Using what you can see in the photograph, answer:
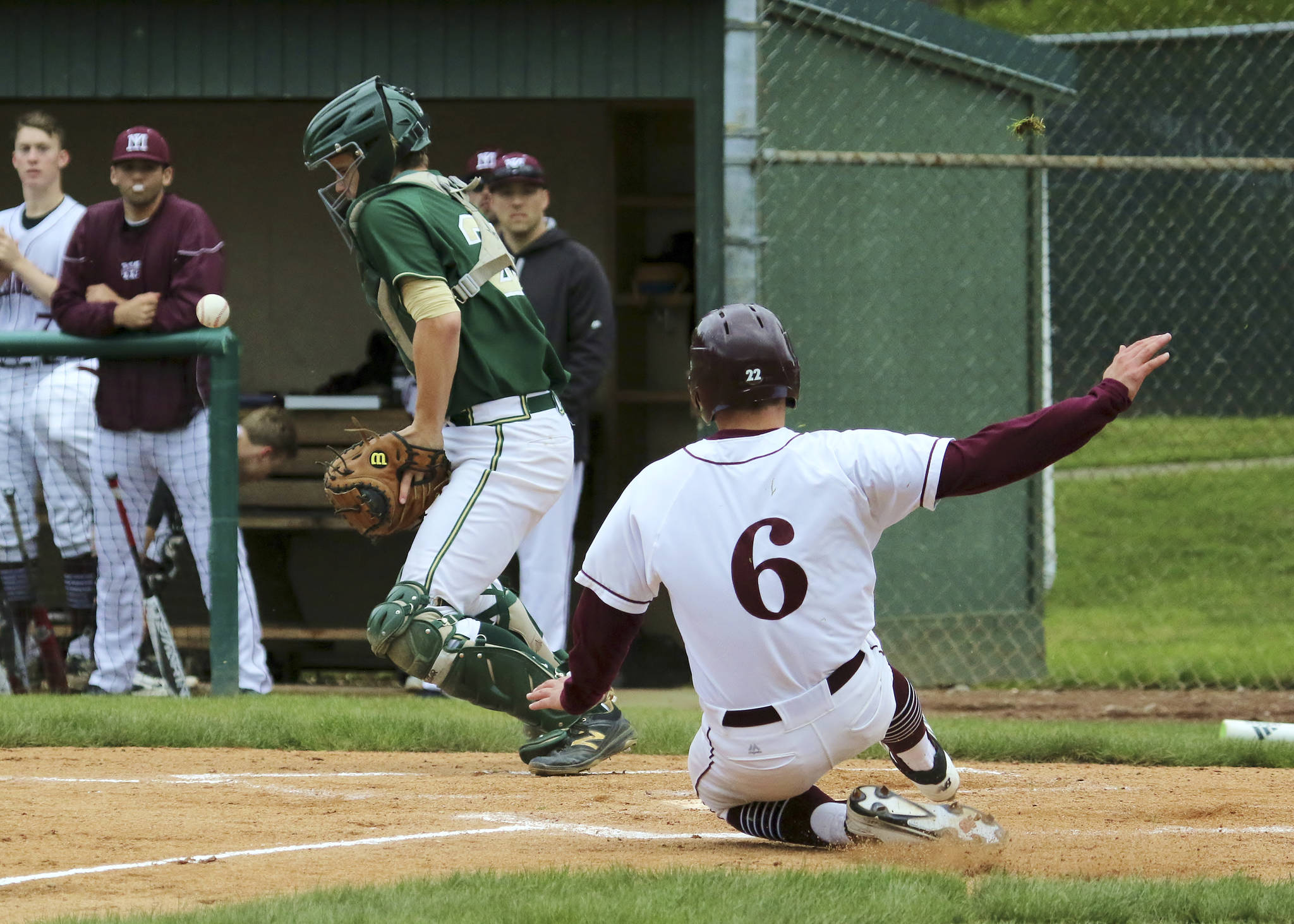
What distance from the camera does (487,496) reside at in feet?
16.1

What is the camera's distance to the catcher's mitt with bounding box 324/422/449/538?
4.91 m

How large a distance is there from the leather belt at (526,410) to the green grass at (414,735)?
1.26 metres

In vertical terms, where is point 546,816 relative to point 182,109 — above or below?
below

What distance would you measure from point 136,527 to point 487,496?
2923 mm

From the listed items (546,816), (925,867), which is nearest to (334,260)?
(546,816)

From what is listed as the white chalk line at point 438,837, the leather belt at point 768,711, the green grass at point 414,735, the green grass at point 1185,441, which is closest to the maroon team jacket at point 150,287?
the green grass at point 414,735

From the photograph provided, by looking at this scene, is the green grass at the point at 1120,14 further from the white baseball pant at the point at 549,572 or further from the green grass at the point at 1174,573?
the white baseball pant at the point at 549,572

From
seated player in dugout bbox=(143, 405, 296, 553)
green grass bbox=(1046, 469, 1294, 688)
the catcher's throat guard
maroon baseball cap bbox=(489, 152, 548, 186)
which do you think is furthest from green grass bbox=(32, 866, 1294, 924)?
green grass bbox=(1046, 469, 1294, 688)

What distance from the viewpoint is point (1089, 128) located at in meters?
9.23

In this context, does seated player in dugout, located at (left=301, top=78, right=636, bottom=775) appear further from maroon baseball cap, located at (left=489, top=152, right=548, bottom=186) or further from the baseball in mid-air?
maroon baseball cap, located at (left=489, top=152, right=548, bottom=186)

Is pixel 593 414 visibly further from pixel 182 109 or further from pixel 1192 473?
pixel 1192 473

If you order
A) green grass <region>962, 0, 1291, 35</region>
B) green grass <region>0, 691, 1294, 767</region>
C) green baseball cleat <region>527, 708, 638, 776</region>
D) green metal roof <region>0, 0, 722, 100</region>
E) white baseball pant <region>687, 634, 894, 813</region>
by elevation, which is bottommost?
green grass <region>0, 691, 1294, 767</region>

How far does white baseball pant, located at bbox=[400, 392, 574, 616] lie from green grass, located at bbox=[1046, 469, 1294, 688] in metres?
4.81

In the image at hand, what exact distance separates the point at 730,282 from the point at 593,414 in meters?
2.89
